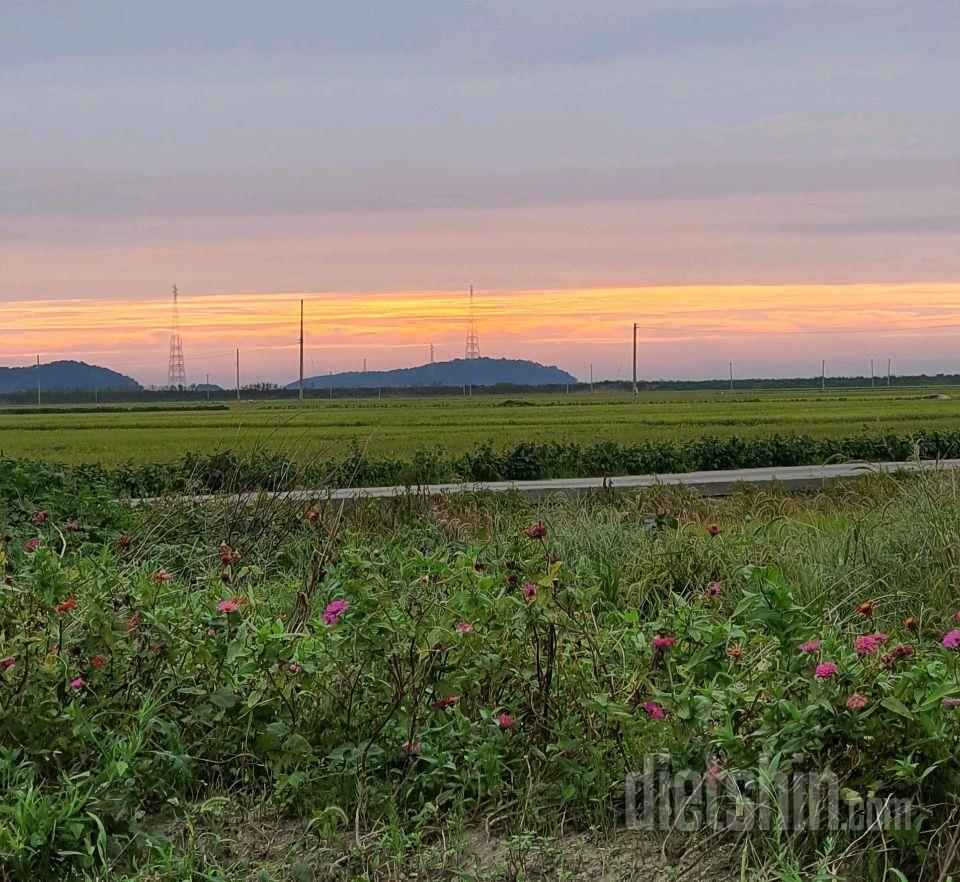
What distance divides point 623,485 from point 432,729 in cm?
1103

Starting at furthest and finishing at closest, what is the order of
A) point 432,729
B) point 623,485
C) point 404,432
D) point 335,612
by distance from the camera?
1. point 404,432
2. point 623,485
3. point 432,729
4. point 335,612

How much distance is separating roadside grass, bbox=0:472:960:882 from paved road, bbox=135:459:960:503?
4.41m

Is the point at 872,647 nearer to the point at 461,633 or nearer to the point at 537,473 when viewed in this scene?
the point at 461,633

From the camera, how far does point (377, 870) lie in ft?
13.4

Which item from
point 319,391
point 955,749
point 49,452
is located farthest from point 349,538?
point 319,391

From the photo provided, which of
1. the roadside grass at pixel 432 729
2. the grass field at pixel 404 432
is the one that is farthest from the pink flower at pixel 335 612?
the grass field at pixel 404 432

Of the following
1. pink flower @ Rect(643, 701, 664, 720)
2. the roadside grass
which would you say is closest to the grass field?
the roadside grass

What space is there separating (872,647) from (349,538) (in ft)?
15.6

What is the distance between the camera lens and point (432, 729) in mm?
→ 4836

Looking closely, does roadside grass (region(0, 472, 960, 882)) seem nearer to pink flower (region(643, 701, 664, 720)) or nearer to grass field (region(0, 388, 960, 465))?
pink flower (region(643, 701, 664, 720))

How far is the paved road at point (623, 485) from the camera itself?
10706 mm

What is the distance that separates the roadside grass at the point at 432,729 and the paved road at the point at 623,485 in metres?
4.41

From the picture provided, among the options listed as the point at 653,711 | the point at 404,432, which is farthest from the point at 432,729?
the point at 404,432

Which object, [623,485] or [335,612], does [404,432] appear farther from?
[335,612]
